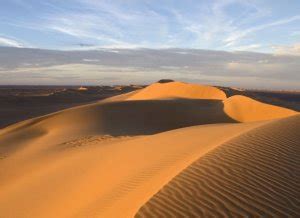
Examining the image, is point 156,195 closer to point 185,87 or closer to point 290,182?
point 290,182

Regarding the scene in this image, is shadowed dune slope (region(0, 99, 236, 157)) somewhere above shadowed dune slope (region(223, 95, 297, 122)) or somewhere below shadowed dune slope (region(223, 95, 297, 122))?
below

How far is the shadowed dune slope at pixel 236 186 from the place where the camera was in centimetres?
487

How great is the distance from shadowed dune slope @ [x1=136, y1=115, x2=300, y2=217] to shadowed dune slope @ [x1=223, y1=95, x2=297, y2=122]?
1632cm

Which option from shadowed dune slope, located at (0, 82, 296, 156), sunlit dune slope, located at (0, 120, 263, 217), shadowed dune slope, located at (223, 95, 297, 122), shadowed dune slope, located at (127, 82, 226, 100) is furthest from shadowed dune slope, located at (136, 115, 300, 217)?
shadowed dune slope, located at (127, 82, 226, 100)

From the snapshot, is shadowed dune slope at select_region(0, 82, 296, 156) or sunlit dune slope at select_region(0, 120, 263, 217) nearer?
sunlit dune slope at select_region(0, 120, 263, 217)

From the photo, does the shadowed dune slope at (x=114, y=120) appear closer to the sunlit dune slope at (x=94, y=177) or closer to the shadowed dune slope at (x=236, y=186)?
the sunlit dune slope at (x=94, y=177)

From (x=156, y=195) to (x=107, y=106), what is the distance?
69.5ft

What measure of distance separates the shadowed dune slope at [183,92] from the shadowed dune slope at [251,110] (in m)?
8.37

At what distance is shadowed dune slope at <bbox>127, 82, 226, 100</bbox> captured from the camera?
40.5m

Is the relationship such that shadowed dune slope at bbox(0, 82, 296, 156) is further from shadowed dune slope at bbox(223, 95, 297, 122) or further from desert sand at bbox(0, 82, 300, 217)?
desert sand at bbox(0, 82, 300, 217)

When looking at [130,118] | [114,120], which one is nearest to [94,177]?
[114,120]

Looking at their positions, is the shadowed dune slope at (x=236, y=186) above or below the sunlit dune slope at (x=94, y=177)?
above

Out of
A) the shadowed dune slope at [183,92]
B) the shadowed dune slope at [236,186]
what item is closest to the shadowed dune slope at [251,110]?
the shadowed dune slope at [183,92]

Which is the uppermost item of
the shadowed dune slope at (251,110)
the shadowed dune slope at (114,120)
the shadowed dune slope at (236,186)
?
the shadowed dune slope at (236,186)
